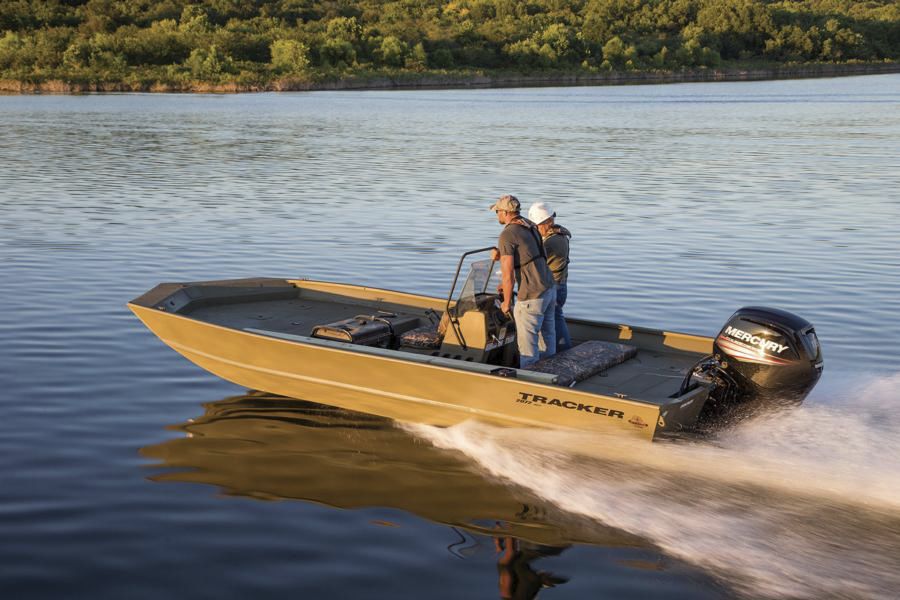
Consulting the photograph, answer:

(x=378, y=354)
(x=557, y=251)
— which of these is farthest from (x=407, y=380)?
(x=557, y=251)

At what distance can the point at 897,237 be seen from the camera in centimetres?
2009

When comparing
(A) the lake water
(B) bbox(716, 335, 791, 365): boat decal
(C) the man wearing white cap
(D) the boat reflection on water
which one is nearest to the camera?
(A) the lake water

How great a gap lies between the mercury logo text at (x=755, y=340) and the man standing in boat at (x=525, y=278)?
5.78 ft

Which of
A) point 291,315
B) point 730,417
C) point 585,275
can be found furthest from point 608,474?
point 585,275

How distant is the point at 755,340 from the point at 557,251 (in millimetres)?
2379

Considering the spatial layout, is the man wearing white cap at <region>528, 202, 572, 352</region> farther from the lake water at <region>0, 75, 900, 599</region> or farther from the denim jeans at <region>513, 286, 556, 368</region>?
the lake water at <region>0, 75, 900, 599</region>

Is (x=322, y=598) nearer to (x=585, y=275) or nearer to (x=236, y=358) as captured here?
(x=236, y=358)

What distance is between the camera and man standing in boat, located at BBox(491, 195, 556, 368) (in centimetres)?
963

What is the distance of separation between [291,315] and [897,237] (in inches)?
523

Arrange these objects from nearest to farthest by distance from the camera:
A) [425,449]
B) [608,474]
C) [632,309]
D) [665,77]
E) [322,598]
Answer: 1. [322,598]
2. [608,474]
3. [425,449]
4. [632,309]
5. [665,77]

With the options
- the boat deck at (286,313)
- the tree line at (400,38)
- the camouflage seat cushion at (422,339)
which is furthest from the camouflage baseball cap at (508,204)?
the tree line at (400,38)

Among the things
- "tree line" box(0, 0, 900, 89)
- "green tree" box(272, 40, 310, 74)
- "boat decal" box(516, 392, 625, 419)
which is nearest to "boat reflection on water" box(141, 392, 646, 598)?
"boat decal" box(516, 392, 625, 419)

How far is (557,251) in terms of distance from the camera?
1057 centimetres

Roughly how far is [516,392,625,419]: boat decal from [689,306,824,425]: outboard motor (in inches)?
40.3
